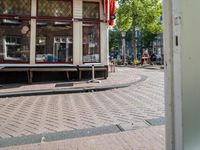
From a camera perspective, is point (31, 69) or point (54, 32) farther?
point (54, 32)

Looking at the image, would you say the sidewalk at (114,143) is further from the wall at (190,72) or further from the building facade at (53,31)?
the building facade at (53,31)

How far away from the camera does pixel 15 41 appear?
46.1 ft

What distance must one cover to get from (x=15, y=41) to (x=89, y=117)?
346 inches

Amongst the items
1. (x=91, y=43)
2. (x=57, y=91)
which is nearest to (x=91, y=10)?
(x=91, y=43)

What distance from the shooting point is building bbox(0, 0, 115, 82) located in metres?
13.9

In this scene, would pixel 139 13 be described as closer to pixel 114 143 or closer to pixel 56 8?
pixel 56 8

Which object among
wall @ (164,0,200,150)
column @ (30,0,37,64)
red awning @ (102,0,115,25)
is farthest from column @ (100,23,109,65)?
wall @ (164,0,200,150)

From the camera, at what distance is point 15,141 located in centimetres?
489

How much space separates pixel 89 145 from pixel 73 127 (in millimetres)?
1277

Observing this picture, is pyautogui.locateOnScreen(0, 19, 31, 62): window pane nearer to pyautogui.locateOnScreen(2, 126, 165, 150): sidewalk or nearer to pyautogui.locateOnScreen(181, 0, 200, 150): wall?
pyautogui.locateOnScreen(2, 126, 165, 150): sidewalk

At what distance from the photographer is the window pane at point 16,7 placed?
1388 cm

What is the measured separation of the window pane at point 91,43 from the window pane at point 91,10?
0.47 meters

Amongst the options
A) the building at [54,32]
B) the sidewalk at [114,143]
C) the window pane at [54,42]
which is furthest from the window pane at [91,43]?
the sidewalk at [114,143]

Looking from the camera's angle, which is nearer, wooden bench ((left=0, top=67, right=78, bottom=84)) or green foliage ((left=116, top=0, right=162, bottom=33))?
wooden bench ((left=0, top=67, right=78, bottom=84))
